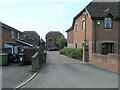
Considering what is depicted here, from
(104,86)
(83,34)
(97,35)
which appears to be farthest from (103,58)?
(83,34)

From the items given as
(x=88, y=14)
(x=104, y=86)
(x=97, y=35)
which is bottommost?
(x=104, y=86)

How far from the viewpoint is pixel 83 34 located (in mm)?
30578

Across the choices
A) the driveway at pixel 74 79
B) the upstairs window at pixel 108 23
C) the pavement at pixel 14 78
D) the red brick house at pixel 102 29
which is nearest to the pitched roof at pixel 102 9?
the red brick house at pixel 102 29

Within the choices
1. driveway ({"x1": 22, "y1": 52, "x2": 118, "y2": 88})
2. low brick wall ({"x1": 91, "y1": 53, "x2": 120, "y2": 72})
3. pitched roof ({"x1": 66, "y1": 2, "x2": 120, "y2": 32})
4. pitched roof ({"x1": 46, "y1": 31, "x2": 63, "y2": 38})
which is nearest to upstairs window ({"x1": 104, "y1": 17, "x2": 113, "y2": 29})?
pitched roof ({"x1": 66, "y1": 2, "x2": 120, "y2": 32})

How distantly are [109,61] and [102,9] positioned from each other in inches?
441

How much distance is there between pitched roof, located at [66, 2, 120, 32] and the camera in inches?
1049

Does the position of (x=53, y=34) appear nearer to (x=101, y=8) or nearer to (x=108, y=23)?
(x=101, y=8)

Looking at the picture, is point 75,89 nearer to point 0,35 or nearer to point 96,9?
point 96,9

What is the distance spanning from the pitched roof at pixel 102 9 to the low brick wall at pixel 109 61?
6.38 meters

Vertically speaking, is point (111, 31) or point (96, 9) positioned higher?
point (96, 9)

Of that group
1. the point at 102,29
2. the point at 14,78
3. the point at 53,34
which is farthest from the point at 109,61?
the point at 53,34

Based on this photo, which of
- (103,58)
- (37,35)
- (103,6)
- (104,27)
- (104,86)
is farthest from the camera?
(37,35)

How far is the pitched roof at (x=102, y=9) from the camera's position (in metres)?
26.6

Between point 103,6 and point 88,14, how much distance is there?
2.84 meters
